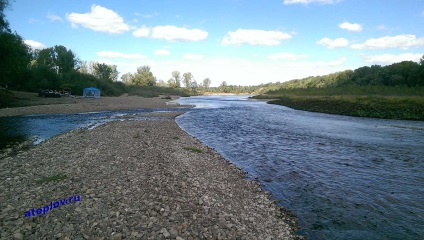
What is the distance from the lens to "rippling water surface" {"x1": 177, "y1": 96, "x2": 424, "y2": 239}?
31.2ft

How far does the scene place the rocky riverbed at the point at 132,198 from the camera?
7.57 metres

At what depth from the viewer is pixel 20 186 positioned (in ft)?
34.4

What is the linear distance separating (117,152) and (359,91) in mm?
92539

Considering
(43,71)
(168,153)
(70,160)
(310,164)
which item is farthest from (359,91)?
(43,71)

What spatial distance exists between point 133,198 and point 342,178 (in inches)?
457

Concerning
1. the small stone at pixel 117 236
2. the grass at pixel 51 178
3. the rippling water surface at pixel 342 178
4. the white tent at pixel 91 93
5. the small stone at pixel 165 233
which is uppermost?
the white tent at pixel 91 93

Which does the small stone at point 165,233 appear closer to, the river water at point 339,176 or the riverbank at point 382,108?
the river water at point 339,176

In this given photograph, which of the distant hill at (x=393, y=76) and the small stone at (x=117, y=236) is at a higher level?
the distant hill at (x=393, y=76)

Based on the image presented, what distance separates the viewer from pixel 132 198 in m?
9.55

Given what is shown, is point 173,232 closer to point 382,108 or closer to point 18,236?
point 18,236

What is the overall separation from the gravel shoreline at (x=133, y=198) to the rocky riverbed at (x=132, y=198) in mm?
24

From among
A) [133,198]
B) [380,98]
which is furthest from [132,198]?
[380,98]

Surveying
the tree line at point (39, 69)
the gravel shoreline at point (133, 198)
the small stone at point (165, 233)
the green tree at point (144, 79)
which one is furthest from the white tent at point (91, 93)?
the green tree at point (144, 79)

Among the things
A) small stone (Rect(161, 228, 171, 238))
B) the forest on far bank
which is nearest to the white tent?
the forest on far bank
